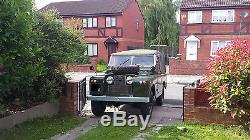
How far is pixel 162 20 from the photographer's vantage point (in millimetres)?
38188

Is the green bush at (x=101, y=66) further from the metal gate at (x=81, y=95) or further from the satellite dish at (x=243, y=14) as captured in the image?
the metal gate at (x=81, y=95)

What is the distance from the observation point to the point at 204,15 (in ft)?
92.2

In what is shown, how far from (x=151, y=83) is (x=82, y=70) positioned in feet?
62.7

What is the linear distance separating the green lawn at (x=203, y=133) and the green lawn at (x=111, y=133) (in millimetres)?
629

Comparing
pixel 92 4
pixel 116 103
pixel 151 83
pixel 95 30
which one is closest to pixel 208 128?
pixel 151 83

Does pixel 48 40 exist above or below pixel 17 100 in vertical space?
above

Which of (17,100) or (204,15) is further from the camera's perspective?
(204,15)

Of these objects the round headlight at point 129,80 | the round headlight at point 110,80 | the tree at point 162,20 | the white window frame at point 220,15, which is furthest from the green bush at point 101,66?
the round headlight at point 129,80

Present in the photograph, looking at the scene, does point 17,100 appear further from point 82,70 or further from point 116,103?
point 82,70

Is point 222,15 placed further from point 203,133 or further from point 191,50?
point 203,133

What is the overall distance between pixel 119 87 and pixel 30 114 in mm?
2599

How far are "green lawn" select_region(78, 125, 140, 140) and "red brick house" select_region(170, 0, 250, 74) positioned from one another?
67.2 feet

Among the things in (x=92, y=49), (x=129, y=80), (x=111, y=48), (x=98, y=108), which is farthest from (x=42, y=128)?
(x=92, y=49)

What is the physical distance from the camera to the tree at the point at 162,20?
3819 cm
